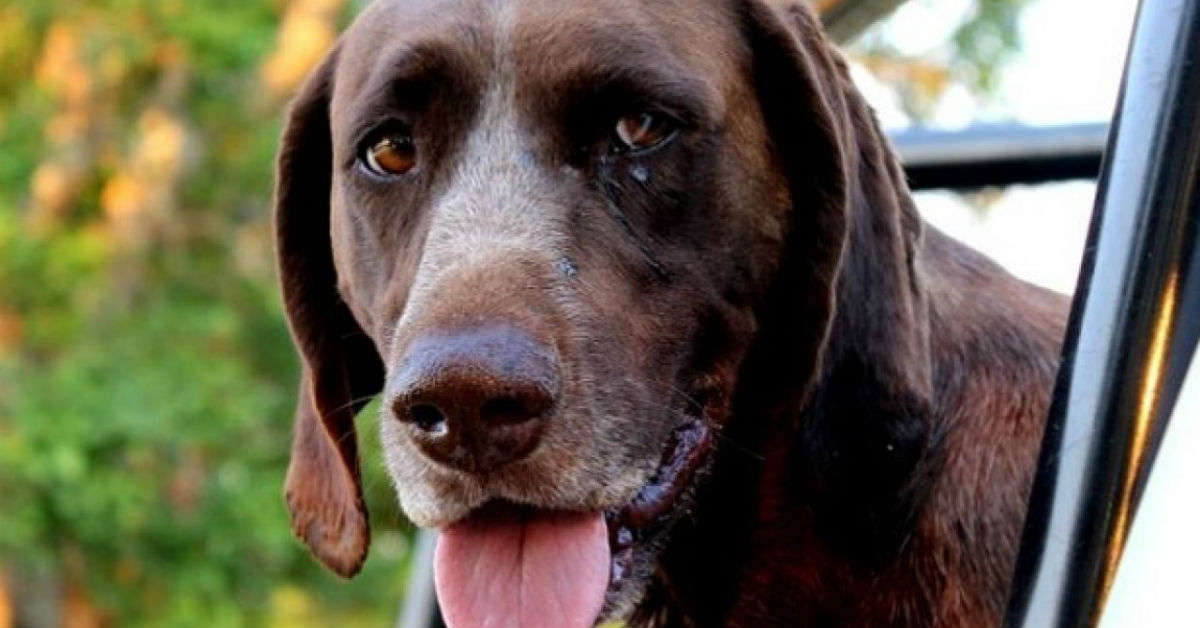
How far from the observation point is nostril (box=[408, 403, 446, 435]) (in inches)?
110

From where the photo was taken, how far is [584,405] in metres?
2.90

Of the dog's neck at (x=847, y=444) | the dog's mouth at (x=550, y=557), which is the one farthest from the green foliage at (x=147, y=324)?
the dog's mouth at (x=550, y=557)

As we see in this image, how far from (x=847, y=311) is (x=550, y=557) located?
63 cm

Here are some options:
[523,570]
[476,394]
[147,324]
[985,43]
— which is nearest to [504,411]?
[476,394]

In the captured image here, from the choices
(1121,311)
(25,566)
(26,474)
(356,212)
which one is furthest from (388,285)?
(25,566)

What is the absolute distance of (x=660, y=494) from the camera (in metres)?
3.20

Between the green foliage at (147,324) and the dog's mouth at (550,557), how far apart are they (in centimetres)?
798

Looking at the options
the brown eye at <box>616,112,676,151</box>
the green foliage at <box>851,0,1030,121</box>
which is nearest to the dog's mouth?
the brown eye at <box>616,112,676,151</box>

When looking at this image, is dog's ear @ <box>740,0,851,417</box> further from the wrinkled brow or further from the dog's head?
the wrinkled brow

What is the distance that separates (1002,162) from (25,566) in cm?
991

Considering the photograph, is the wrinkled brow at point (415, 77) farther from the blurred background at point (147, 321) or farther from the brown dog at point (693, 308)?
the blurred background at point (147, 321)

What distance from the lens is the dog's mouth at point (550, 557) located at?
290cm

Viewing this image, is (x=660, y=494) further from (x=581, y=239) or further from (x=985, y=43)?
(x=985, y=43)

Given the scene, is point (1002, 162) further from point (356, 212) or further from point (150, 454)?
point (150, 454)
